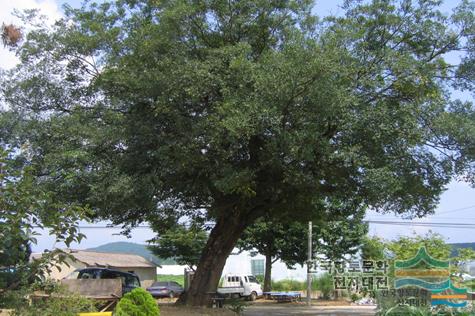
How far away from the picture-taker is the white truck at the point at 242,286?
40.8 meters

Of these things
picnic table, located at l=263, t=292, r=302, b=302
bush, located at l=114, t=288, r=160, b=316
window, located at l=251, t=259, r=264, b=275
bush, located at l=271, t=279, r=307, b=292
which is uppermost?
window, located at l=251, t=259, r=264, b=275

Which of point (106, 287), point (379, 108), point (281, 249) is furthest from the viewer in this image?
point (281, 249)

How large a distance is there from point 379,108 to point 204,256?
8.76 metres

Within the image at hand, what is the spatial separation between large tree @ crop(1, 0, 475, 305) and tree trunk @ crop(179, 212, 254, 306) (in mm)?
113

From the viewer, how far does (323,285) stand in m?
43.6

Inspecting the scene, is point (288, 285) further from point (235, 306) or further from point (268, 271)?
point (235, 306)

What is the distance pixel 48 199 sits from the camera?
8750 mm

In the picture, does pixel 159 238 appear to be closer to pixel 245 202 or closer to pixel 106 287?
pixel 245 202

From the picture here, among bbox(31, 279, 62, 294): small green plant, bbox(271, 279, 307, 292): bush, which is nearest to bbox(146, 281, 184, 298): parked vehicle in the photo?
bbox(271, 279, 307, 292): bush

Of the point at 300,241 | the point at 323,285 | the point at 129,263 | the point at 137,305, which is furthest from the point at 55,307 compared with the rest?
the point at 129,263

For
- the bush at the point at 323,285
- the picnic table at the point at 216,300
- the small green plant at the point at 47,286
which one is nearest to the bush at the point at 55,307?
the small green plant at the point at 47,286

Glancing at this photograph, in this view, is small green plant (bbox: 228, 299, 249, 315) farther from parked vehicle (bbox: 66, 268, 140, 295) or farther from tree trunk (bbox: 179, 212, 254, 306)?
parked vehicle (bbox: 66, 268, 140, 295)

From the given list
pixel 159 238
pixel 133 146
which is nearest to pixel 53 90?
pixel 133 146

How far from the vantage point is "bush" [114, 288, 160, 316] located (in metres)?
11.4
